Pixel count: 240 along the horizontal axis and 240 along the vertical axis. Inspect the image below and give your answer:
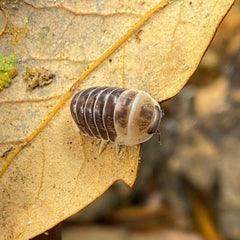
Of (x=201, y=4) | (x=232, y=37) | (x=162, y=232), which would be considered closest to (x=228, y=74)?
(x=232, y=37)

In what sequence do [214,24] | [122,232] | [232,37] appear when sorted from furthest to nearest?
[232,37]
[122,232]
[214,24]

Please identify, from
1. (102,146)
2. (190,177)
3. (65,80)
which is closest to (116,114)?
(102,146)

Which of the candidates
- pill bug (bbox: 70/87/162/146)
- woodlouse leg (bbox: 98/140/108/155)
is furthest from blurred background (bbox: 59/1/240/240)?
woodlouse leg (bbox: 98/140/108/155)

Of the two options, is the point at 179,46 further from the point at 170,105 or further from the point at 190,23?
the point at 170,105

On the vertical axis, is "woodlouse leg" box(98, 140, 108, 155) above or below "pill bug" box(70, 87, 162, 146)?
below

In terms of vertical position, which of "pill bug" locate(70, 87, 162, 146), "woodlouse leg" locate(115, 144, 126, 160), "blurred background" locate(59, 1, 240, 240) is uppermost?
"pill bug" locate(70, 87, 162, 146)

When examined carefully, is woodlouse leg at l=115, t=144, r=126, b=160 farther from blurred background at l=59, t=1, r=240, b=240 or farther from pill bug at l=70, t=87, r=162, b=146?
blurred background at l=59, t=1, r=240, b=240

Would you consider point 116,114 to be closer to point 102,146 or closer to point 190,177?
point 102,146

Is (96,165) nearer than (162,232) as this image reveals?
Yes
